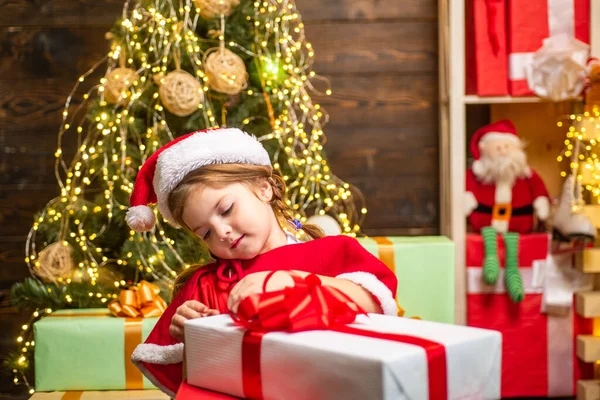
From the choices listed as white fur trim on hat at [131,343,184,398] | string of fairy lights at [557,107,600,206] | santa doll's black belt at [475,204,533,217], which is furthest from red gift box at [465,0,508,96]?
white fur trim on hat at [131,343,184,398]

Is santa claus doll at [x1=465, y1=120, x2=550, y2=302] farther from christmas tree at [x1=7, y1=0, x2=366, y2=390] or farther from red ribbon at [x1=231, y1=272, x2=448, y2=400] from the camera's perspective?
red ribbon at [x1=231, y1=272, x2=448, y2=400]

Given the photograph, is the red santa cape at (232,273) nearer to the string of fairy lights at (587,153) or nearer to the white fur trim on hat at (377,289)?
the white fur trim on hat at (377,289)

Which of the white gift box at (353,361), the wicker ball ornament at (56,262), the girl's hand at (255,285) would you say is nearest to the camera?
the white gift box at (353,361)

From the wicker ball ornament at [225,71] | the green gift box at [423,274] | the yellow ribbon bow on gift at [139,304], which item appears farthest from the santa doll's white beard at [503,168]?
the yellow ribbon bow on gift at [139,304]

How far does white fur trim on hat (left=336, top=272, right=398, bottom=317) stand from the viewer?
97 centimetres

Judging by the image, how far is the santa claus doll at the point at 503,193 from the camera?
2182 mm

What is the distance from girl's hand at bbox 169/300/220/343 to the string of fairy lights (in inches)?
56.6

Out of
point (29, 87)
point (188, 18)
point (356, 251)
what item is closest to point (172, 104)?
point (188, 18)

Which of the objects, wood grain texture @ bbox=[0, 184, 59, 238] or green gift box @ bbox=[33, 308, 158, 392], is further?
wood grain texture @ bbox=[0, 184, 59, 238]

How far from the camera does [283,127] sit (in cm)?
218

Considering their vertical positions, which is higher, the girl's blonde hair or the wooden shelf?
the wooden shelf

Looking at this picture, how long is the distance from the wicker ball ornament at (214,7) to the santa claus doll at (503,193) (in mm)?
832

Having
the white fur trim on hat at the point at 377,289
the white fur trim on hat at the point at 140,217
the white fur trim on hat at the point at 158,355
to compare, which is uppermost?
the white fur trim on hat at the point at 140,217

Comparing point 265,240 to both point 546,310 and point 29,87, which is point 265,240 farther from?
point 29,87
